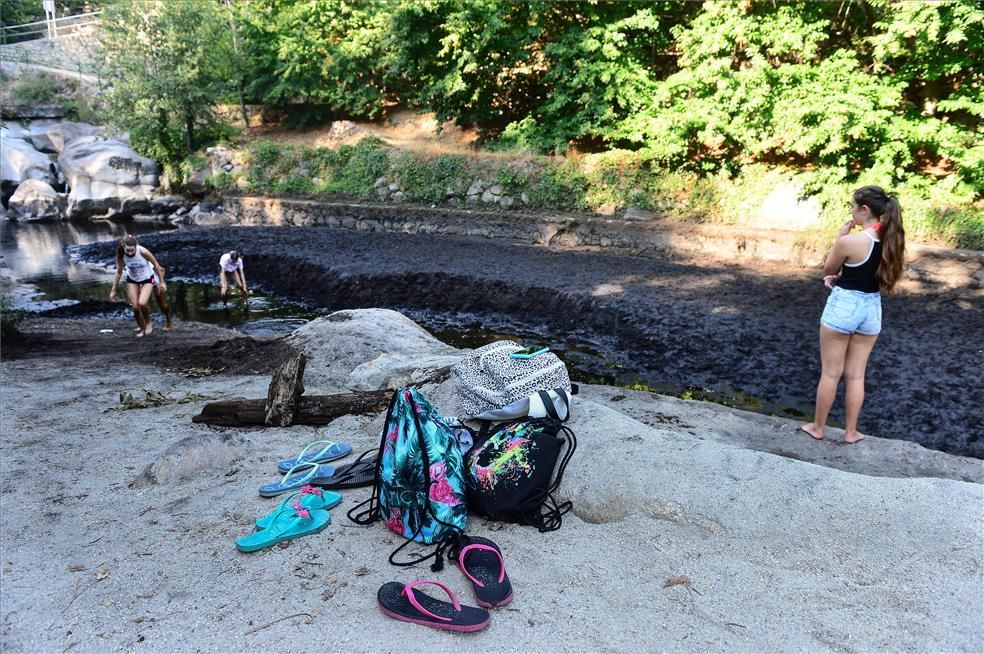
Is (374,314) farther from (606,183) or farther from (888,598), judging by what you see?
(606,183)

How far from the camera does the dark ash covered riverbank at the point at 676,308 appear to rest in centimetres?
692

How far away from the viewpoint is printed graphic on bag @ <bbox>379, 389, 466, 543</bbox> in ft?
10.8

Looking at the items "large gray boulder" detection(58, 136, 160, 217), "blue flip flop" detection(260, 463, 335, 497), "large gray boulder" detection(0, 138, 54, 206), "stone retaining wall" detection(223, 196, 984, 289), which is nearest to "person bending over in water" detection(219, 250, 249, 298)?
"stone retaining wall" detection(223, 196, 984, 289)

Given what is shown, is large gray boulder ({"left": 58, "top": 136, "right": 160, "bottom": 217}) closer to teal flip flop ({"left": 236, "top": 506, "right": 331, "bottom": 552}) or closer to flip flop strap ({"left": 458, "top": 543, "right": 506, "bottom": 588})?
teal flip flop ({"left": 236, "top": 506, "right": 331, "bottom": 552})

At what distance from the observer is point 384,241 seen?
674 inches

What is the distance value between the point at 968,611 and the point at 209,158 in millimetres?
27689

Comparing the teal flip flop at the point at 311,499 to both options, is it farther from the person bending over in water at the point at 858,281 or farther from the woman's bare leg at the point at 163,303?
the woman's bare leg at the point at 163,303

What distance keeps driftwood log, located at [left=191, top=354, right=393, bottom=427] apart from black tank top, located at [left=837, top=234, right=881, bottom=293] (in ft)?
12.1

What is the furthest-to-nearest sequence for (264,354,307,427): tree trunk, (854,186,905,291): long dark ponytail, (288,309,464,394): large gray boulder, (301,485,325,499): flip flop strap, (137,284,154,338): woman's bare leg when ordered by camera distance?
(137,284,154,338): woman's bare leg, (288,309,464,394): large gray boulder, (264,354,307,427): tree trunk, (854,186,905,291): long dark ponytail, (301,485,325,499): flip flop strap

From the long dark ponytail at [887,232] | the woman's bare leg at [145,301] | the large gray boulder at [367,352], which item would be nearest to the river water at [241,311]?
the woman's bare leg at [145,301]

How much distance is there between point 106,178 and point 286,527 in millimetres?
28016

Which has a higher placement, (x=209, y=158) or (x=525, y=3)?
(x=525, y=3)

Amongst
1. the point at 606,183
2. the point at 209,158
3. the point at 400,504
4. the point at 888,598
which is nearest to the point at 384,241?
the point at 606,183

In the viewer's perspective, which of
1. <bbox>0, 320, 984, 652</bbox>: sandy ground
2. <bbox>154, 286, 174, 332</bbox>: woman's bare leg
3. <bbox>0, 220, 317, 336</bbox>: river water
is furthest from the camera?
<bbox>0, 220, 317, 336</bbox>: river water
